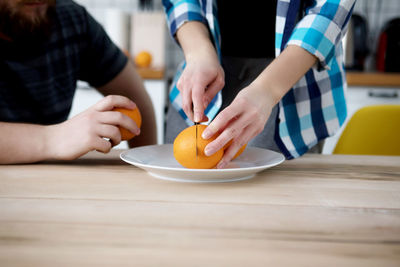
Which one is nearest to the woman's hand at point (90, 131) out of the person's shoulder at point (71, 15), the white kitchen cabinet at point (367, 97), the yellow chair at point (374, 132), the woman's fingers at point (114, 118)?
the woman's fingers at point (114, 118)

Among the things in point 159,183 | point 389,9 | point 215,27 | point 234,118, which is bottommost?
point 159,183

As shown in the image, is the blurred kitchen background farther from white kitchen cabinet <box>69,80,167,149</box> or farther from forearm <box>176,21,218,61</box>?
forearm <box>176,21,218,61</box>

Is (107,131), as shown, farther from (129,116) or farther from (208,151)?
(208,151)

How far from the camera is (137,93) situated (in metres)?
1.18

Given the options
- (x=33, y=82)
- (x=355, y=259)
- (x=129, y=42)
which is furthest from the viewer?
(x=129, y=42)

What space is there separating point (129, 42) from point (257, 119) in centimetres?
228

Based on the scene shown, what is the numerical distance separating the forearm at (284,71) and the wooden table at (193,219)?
17 centimetres

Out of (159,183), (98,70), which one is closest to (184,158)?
(159,183)

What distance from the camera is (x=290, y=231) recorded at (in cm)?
41

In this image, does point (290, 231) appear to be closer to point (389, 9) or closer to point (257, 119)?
point (257, 119)

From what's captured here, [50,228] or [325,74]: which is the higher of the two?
[325,74]

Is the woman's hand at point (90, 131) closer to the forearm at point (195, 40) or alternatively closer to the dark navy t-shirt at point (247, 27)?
the forearm at point (195, 40)

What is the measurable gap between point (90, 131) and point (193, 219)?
0.32 meters

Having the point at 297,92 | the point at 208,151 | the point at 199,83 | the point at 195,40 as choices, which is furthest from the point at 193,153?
the point at 297,92
